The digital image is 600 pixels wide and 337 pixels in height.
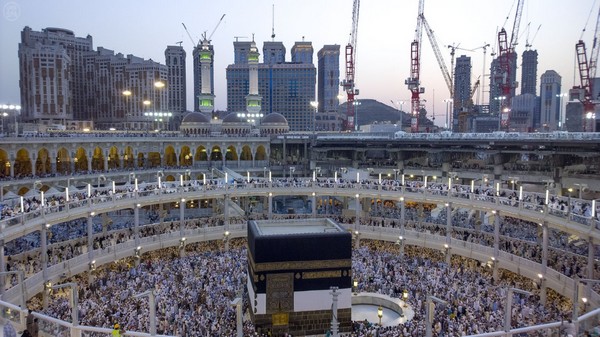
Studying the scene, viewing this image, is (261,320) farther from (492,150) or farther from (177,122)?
(177,122)

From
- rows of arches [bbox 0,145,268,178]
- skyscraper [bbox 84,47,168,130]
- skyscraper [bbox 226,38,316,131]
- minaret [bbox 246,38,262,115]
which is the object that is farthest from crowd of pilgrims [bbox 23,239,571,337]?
skyscraper [bbox 226,38,316,131]

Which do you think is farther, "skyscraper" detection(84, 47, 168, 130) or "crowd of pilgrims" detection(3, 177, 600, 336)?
"skyscraper" detection(84, 47, 168, 130)

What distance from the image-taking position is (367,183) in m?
39.5

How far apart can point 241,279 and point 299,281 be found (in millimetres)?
6520

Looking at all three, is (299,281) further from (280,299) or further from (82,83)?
(82,83)

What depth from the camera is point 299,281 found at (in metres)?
23.7

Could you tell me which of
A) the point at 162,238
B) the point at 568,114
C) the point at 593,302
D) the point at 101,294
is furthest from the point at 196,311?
the point at 568,114

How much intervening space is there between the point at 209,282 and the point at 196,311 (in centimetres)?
387

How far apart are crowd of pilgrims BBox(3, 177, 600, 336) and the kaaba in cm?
130

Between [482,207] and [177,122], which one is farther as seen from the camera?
[177,122]

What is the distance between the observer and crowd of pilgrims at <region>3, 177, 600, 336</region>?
73.6 feet

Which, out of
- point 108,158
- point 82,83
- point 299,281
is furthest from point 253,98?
point 82,83

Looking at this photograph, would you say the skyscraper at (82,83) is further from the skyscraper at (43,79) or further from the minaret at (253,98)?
the minaret at (253,98)

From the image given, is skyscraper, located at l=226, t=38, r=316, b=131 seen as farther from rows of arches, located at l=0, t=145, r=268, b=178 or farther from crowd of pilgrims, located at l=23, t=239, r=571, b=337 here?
crowd of pilgrims, located at l=23, t=239, r=571, b=337
